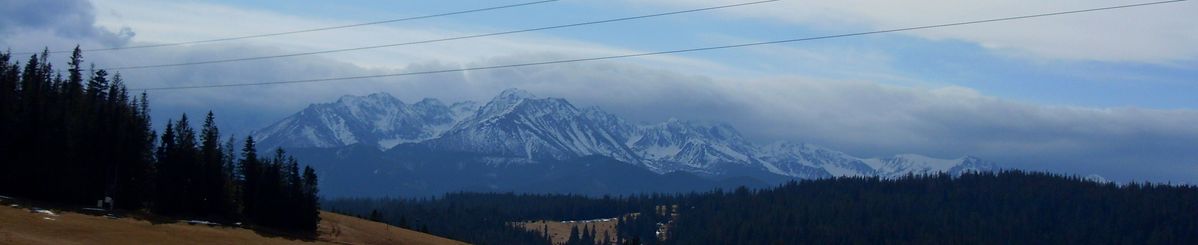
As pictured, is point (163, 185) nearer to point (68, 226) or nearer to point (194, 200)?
point (194, 200)

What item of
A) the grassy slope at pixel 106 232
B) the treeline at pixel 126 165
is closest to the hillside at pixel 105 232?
the grassy slope at pixel 106 232

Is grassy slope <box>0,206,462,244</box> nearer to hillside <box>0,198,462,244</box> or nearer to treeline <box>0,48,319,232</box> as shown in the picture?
hillside <box>0,198,462,244</box>

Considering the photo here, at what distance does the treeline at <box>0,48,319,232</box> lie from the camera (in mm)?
119500

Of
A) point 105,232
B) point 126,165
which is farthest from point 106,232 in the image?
point 126,165

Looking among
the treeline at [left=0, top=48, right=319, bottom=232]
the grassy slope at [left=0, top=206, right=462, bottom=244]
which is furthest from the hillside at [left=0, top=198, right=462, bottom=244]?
the treeline at [left=0, top=48, right=319, bottom=232]

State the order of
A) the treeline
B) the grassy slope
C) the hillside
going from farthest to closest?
1. the treeline
2. the hillside
3. the grassy slope

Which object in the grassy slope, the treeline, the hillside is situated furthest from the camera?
the treeline

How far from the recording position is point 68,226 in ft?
305

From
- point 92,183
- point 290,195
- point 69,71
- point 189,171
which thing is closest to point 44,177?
point 92,183

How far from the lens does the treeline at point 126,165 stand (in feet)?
392

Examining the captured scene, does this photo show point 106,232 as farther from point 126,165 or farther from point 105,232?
point 126,165

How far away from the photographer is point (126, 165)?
4975 inches

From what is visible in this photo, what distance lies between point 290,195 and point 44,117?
26.2 m

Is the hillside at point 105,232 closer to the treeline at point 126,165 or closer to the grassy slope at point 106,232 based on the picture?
the grassy slope at point 106,232
